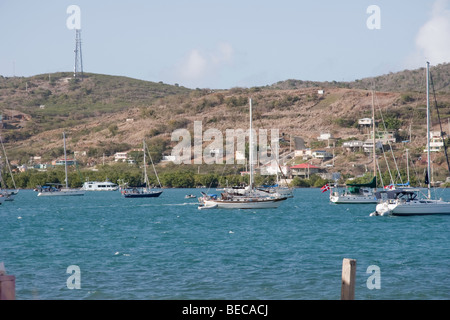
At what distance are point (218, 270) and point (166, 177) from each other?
115m

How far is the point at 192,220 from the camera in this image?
52500 mm

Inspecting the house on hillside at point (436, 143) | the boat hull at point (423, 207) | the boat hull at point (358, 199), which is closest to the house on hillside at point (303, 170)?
the house on hillside at point (436, 143)

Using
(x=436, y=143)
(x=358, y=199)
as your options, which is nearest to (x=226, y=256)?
(x=358, y=199)

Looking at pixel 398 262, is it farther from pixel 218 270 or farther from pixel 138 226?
pixel 138 226

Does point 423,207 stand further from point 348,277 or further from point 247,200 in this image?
point 348,277

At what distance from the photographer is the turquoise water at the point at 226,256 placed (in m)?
20.8

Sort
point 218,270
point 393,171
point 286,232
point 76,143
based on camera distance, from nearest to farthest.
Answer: point 218,270
point 286,232
point 393,171
point 76,143

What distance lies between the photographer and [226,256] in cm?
2911

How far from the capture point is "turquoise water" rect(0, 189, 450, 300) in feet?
68.1

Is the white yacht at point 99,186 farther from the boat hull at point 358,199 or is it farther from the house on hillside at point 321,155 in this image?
the boat hull at point 358,199

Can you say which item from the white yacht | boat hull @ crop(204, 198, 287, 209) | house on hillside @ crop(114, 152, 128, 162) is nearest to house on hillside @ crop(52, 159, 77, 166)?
house on hillside @ crop(114, 152, 128, 162)

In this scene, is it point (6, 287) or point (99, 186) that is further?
point (99, 186)
